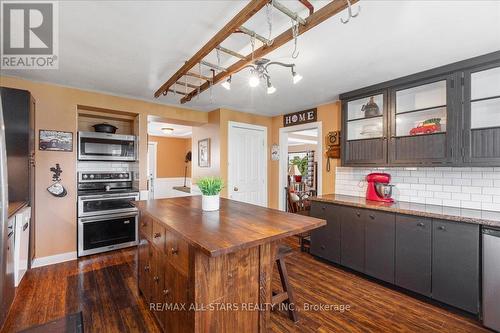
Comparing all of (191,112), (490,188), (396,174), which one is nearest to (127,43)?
(191,112)

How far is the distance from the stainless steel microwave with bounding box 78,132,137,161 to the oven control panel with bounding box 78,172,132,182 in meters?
0.38

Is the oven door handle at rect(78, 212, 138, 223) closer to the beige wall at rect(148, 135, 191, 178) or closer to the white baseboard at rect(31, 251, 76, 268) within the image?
the white baseboard at rect(31, 251, 76, 268)

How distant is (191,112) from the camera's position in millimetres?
4129

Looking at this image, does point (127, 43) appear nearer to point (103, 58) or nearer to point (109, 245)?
point (103, 58)

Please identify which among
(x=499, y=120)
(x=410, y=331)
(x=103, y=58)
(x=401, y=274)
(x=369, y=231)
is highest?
(x=103, y=58)

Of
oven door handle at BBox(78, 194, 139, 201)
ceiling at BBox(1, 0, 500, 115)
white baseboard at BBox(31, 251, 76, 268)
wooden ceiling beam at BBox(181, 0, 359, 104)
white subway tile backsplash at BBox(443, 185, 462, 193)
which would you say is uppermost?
ceiling at BBox(1, 0, 500, 115)

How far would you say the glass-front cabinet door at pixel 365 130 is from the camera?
285 centimetres

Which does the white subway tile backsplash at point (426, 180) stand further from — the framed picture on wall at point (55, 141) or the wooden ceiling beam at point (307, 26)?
Result: the framed picture on wall at point (55, 141)

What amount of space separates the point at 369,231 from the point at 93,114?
4339mm

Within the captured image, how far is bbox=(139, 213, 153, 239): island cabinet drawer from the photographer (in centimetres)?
203

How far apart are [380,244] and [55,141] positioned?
13.8ft

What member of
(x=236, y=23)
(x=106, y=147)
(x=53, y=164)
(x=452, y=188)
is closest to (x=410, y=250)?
(x=452, y=188)

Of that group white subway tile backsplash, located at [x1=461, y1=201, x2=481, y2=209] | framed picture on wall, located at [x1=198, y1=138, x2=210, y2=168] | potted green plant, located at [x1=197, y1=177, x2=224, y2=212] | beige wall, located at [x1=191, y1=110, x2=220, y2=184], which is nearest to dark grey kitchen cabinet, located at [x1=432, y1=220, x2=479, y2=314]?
white subway tile backsplash, located at [x1=461, y1=201, x2=481, y2=209]

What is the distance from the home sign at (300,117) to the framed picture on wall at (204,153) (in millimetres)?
1559
